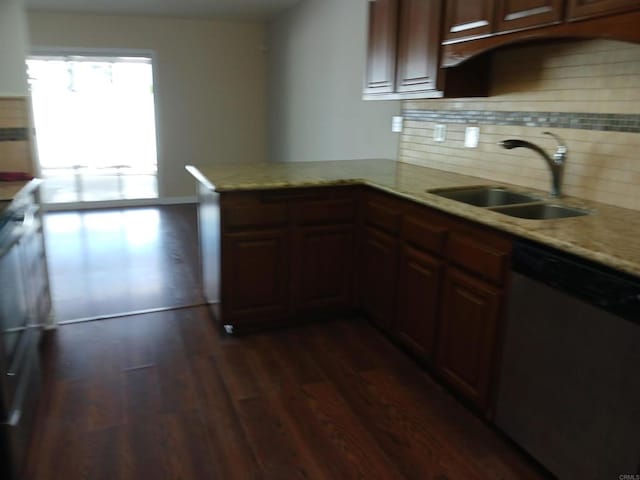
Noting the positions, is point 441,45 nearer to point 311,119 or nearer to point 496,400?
point 496,400

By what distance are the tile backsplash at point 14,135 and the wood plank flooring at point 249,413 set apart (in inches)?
41.3

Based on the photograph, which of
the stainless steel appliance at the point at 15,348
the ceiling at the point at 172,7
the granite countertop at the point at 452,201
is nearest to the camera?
the granite countertop at the point at 452,201

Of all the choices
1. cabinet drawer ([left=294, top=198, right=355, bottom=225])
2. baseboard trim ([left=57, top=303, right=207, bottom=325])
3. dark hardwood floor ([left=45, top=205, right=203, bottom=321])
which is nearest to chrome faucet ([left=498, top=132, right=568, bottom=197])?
cabinet drawer ([left=294, top=198, right=355, bottom=225])

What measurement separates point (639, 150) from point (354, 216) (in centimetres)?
153

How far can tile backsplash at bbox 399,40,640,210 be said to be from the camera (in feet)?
6.89

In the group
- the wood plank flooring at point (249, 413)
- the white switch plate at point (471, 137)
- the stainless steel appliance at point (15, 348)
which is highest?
the white switch plate at point (471, 137)

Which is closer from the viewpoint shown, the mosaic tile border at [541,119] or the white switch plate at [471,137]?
the mosaic tile border at [541,119]

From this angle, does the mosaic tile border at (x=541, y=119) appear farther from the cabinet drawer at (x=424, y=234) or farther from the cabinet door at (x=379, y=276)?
the cabinet door at (x=379, y=276)

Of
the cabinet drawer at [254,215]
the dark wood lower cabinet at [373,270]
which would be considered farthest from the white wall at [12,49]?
the cabinet drawer at [254,215]

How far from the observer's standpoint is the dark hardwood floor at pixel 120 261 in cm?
355

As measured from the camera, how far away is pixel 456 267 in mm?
2236

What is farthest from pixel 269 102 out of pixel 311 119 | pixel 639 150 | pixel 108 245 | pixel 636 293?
pixel 636 293

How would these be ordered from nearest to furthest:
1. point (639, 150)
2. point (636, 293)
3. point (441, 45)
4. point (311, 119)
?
point (636, 293), point (639, 150), point (441, 45), point (311, 119)

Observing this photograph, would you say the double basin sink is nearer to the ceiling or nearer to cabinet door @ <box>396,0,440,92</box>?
cabinet door @ <box>396,0,440,92</box>
